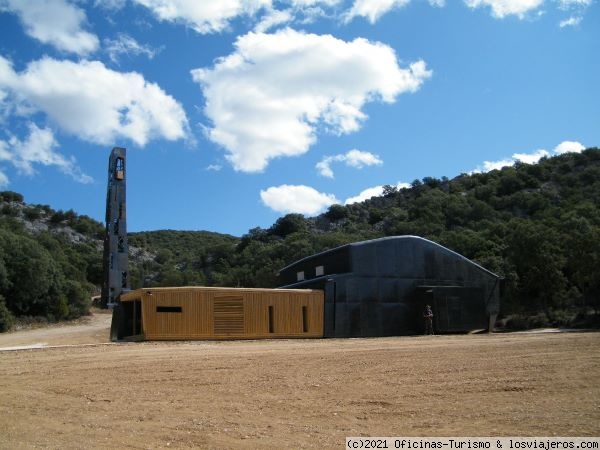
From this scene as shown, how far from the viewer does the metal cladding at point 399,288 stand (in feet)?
97.6

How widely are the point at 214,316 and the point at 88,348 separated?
699 cm

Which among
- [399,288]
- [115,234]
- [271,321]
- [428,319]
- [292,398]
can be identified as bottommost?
[292,398]

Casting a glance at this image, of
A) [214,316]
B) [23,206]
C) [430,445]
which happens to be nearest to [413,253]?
[214,316]

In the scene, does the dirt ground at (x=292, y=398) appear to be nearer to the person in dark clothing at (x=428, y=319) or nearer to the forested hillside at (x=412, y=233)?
the person in dark clothing at (x=428, y=319)

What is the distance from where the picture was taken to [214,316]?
2536 cm

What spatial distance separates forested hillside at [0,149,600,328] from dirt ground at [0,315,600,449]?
27.3 m

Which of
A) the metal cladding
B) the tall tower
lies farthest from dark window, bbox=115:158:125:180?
the metal cladding

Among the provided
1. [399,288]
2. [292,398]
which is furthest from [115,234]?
[292,398]

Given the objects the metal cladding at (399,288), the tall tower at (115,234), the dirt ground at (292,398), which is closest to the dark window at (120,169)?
the tall tower at (115,234)

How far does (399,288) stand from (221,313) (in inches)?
427

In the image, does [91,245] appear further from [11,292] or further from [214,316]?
[214,316]

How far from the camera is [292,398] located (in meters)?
9.78

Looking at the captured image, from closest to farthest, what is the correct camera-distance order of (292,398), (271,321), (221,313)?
(292,398) → (221,313) → (271,321)

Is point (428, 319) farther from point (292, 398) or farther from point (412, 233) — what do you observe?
point (412, 233)
